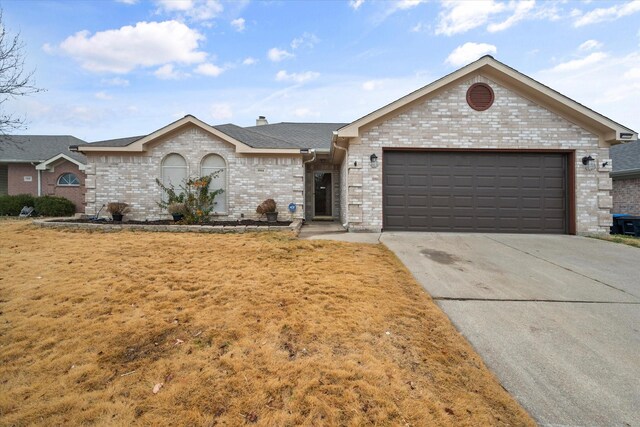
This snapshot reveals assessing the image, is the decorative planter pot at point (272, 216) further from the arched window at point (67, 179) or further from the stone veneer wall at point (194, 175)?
the arched window at point (67, 179)

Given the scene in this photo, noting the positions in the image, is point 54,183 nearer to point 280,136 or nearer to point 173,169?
point 173,169

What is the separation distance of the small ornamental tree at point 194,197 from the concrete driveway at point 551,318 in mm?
6911

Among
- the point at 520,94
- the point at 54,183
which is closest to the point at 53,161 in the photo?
the point at 54,183

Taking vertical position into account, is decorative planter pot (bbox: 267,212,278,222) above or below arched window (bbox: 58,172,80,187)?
below

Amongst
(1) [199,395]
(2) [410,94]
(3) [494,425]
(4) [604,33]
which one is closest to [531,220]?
(2) [410,94]

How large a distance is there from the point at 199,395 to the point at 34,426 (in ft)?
3.22

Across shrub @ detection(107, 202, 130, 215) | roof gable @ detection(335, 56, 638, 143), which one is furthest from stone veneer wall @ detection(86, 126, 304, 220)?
roof gable @ detection(335, 56, 638, 143)

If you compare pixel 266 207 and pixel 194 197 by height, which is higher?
pixel 194 197

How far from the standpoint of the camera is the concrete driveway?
2.08m

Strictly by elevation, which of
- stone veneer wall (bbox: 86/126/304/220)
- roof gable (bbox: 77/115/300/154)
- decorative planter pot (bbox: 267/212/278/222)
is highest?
roof gable (bbox: 77/115/300/154)

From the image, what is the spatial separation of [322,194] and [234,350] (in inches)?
442

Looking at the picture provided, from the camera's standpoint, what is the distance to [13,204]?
13977mm

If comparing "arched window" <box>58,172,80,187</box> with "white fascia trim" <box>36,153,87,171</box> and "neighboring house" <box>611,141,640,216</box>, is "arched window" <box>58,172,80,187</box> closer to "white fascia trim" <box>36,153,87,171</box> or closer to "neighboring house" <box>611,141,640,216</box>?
"white fascia trim" <box>36,153,87,171</box>

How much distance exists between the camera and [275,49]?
47.0 feet
